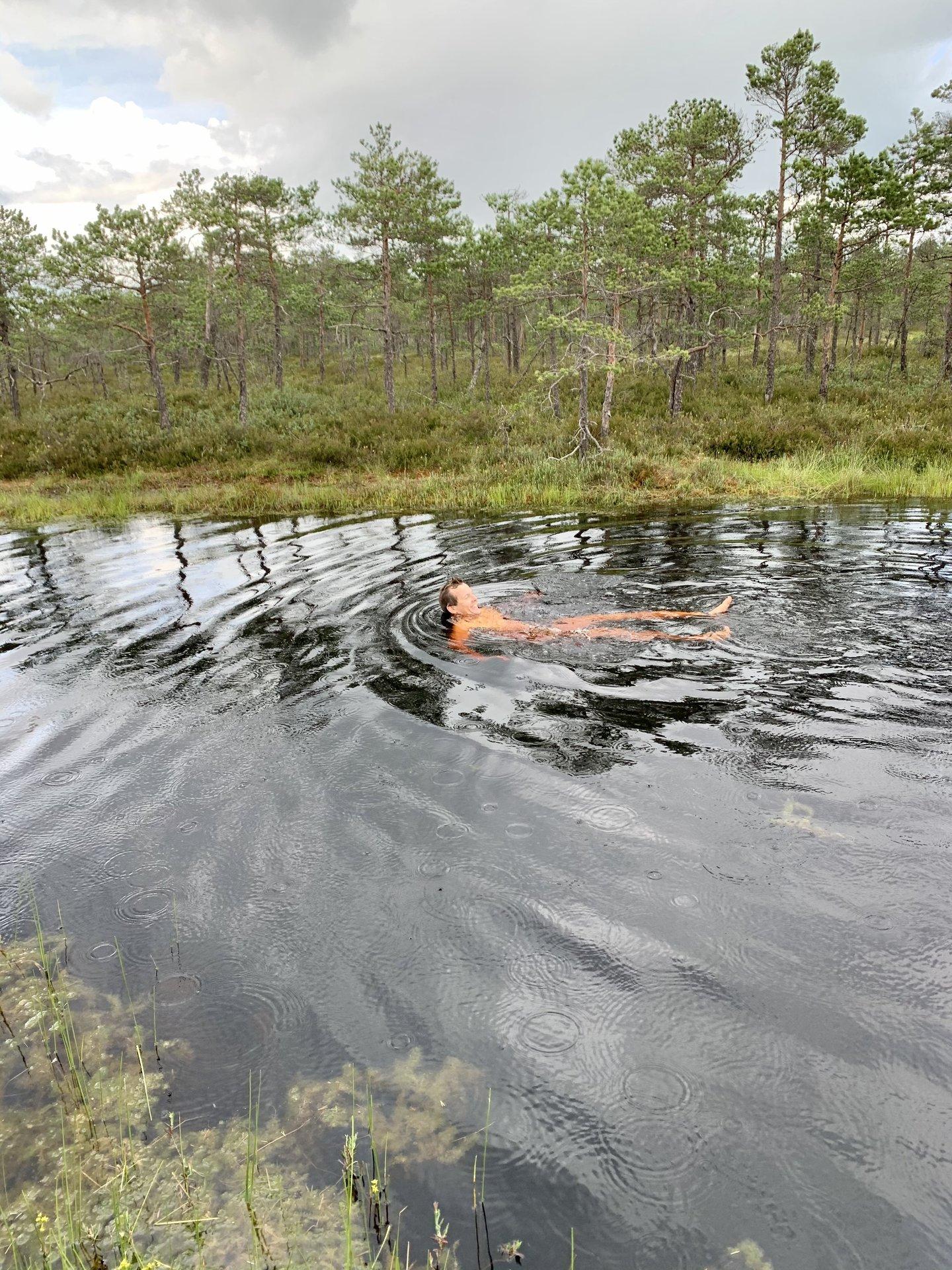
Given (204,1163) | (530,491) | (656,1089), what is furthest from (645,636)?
(530,491)

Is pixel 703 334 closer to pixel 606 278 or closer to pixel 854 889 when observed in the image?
pixel 606 278

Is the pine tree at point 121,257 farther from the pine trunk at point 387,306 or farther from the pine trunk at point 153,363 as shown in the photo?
the pine trunk at point 387,306

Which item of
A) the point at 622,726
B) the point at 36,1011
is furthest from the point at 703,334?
the point at 36,1011

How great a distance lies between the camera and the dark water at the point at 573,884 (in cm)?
215

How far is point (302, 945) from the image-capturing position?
319 cm

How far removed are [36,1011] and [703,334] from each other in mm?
30057

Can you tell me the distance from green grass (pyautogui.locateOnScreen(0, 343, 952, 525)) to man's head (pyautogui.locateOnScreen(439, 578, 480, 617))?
8134 millimetres

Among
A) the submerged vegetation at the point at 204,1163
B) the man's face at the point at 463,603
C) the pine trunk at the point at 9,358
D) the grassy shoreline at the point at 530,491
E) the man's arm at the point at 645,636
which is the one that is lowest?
the submerged vegetation at the point at 204,1163

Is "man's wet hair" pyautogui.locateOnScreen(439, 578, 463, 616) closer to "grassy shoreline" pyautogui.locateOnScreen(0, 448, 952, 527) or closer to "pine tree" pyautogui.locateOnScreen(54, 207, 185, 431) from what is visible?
"grassy shoreline" pyautogui.locateOnScreen(0, 448, 952, 527)

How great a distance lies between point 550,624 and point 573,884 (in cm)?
413

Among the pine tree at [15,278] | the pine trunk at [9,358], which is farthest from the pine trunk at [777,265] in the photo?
the pine trunk at [9,358]

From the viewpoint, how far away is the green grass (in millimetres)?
15891

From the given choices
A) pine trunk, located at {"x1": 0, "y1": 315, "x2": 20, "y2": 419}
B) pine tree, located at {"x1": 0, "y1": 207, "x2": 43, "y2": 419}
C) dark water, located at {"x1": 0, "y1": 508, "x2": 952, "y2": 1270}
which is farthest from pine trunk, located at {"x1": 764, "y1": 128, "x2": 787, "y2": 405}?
pine trunk, located at {"x1": 0, "y1": 315, "x2": 20, "y2": 419}

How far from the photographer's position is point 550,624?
730 cm
